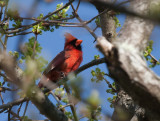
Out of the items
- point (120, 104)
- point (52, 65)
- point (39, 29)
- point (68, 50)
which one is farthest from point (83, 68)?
point (68, 50)

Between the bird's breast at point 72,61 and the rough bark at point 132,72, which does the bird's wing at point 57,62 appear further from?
the rough bark at point 132,72

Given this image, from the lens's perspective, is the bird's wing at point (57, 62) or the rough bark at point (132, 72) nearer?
the rough bark at point (132, 72)

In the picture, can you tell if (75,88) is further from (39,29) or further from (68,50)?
(68,50)

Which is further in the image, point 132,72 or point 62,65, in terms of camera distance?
point 62,65

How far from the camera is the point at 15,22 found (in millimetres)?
2875

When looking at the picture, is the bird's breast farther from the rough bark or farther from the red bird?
the rough bark

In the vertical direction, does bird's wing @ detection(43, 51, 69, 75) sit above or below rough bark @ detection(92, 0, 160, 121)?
above

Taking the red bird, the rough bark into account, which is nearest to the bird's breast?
the red bird

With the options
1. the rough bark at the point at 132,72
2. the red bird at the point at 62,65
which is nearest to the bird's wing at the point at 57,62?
the red bird at the point at 62,65

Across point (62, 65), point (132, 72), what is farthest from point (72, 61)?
point (132, 72)

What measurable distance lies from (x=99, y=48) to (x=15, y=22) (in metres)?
1.68

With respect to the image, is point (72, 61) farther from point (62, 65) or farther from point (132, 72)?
point (132, 72)

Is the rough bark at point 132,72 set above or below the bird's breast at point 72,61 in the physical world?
below

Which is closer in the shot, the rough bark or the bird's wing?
the rough bark
